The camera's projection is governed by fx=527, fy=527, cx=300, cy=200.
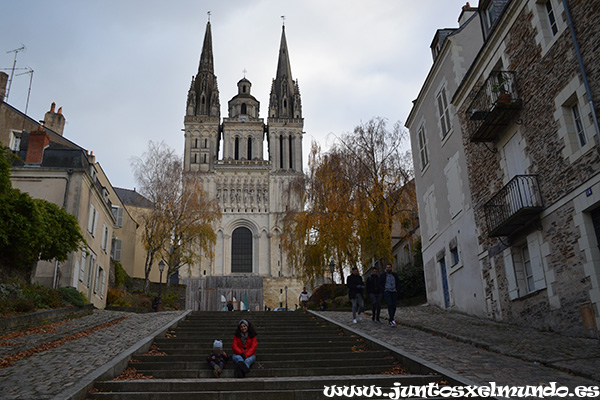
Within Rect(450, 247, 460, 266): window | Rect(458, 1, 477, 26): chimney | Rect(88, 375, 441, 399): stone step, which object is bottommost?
Rect(88, 375, 441, 399): stone step

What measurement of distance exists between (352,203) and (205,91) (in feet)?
142

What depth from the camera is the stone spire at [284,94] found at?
62.8 meters

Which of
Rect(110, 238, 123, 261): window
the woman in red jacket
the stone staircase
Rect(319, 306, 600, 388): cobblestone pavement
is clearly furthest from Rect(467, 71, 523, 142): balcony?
Rect(110, 238, 123, 261): window

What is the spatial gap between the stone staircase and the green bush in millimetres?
6413

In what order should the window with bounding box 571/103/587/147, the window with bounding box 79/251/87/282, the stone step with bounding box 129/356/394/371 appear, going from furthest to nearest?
the window with bounding box 79/251/87/282
the window with bounding box 571/103/587/147
the stone step with bounding box 129/356/394/371

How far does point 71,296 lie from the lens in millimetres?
17625

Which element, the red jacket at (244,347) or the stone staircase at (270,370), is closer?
the stone staircase at (270,370)

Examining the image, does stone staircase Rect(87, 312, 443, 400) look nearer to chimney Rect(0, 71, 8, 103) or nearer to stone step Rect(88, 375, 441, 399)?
stone step Rect(88, 375, 441, 399)

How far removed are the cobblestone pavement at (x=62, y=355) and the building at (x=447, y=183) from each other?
29.9 feet

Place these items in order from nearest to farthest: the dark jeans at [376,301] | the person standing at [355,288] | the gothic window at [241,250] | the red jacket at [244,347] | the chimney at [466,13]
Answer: the red jacket at [244,347], the dark jeans at [376,301], the person standing at [355,288], the chimney at [466,13], the gothic window at [241,250]

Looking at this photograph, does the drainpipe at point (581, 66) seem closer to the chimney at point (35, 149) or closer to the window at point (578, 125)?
the window at point (578, 125)

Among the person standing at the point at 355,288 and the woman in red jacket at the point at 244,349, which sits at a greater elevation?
the person standing at the point at 355,288

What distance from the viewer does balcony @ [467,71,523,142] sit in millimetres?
12352

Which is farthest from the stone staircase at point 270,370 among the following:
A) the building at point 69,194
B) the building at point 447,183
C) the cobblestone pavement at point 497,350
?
the building at point 69,194
